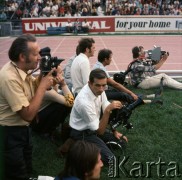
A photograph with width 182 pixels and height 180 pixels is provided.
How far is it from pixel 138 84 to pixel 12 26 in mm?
17975

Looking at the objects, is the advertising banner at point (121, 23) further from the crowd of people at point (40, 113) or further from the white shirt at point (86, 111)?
the white shirt at point (86, 111)

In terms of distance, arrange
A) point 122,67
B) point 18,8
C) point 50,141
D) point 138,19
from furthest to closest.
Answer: point 18,8, point 138,19, point 122,67, point 50,141

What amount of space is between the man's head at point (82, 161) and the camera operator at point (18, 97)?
2.75 feet

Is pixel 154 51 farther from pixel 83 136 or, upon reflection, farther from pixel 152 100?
pixel 83 136

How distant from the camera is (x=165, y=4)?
26297 millimetres

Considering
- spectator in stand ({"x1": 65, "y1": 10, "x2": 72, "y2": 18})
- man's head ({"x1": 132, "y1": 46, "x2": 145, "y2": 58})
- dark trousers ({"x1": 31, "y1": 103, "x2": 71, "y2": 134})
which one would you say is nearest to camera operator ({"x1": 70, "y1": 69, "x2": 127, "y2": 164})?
dark trousers ({"x1": 31, "y1": 103, "x2": 71, "y2": 134})

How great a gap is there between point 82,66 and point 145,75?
9.63 ft

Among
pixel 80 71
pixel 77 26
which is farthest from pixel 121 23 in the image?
pixel 80 71

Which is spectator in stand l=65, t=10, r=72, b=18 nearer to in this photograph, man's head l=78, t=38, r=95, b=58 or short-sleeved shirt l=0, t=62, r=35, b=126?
man's head l=78, t=38, r=95, b=58

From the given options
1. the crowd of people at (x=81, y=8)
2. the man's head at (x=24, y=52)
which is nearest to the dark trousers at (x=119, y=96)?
the man's head at (x=24, y=52)

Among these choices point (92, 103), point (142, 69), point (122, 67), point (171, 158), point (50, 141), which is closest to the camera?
point (92, 103)

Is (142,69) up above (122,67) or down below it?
above

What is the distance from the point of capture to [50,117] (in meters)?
4.50

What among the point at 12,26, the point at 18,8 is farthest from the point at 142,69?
the point at 18,8
